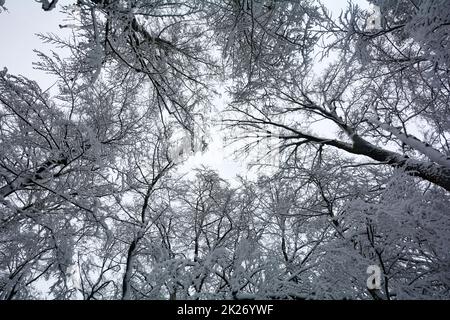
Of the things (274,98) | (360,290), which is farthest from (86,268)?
(360,290)

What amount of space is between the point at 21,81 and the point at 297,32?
3581 mm

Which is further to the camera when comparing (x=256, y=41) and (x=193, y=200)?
(x=193, y=200)

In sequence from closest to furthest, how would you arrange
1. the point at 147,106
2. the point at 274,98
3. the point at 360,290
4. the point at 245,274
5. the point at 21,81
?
1. the point at 245,274
2. the point at 360,290
3. the point at 21,81
4. the point at 147,106
5. the point at 274,98

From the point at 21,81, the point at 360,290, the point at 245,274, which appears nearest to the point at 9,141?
the point at 21,81

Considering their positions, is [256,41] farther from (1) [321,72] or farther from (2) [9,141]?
(2) [9,141]

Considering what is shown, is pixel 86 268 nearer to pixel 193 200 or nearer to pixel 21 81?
pixel 193 200

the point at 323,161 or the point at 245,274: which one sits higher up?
the point at 323,161

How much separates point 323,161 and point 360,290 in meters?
3.96
